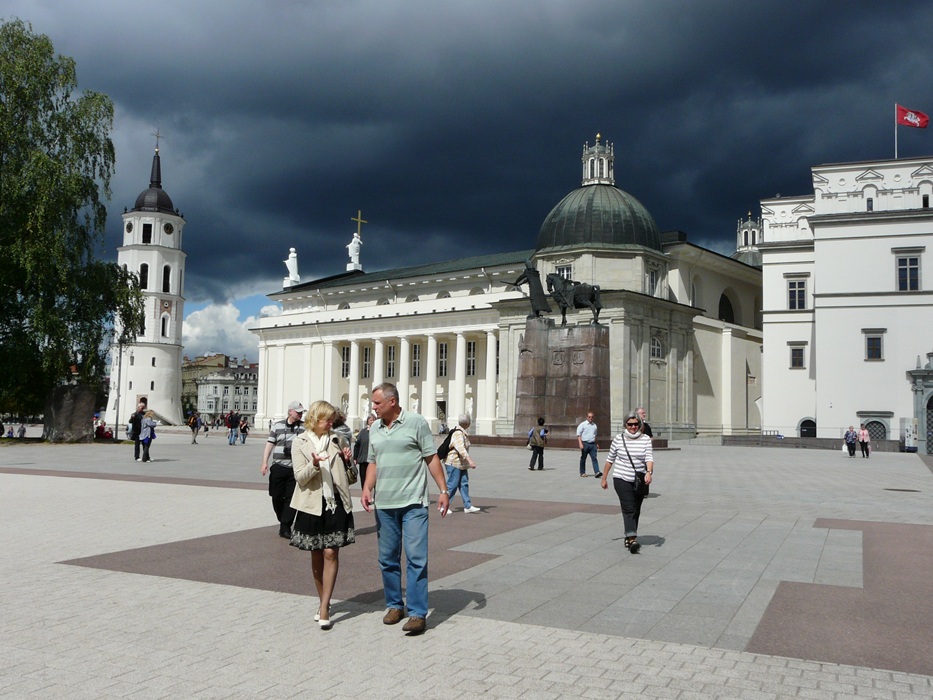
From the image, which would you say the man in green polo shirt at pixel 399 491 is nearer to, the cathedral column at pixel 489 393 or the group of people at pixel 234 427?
the group of people at pixel 234 427

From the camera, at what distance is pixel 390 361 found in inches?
3179

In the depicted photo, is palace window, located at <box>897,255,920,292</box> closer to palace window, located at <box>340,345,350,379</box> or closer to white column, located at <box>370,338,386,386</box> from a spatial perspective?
white column, located at <box>370,338,386,386</box>

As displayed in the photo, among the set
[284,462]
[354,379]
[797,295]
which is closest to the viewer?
[284,462]

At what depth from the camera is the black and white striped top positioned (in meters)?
10.8

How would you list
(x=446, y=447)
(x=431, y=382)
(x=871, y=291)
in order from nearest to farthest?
(x=446, y=447) < (x=871, y=291) < (x=431, y=382)

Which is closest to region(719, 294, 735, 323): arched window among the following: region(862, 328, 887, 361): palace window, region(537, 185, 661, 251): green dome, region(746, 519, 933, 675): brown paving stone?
region(537, 185, 661, 251): green dome

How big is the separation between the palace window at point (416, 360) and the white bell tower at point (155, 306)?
35.6m

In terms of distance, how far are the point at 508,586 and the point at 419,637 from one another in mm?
2052

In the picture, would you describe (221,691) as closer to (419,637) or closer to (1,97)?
(419,637)

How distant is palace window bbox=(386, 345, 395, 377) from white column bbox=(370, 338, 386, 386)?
28.1 inches

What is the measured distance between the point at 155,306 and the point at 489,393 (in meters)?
48.9

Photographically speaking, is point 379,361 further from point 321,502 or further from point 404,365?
point 321,502

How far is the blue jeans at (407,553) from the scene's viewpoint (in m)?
6.70

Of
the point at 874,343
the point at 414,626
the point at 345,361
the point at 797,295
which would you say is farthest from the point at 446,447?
the point at 345,361
